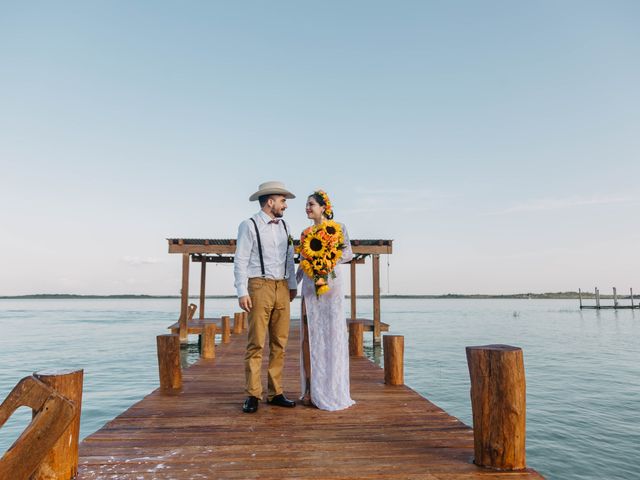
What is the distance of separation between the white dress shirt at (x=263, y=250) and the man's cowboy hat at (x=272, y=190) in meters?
0.21

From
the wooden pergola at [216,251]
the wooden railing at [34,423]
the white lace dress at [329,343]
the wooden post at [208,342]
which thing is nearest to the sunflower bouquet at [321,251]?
the white lace dress at [329,343]

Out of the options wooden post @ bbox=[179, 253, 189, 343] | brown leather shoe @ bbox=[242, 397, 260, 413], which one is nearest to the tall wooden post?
wooden post @ bbox=[179, 253, 189, 343]

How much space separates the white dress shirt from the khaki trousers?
0.11 metres

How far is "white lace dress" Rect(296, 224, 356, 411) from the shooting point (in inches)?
181

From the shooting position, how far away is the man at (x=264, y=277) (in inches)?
176

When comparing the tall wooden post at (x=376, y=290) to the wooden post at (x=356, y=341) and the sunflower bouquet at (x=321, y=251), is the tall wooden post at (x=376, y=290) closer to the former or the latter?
the wooden post at (x=356, y=341)

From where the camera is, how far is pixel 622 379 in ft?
45.8

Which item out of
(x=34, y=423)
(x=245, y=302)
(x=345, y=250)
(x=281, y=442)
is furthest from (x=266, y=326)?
(x=34, y=423)

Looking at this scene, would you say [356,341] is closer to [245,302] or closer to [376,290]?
[245,302]

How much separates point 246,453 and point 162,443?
0.80 metres

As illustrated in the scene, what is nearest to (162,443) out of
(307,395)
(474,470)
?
(307,395)

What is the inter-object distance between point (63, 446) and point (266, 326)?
2.14 metres

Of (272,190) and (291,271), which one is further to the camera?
(291,271)

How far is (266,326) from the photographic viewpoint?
179 inches
